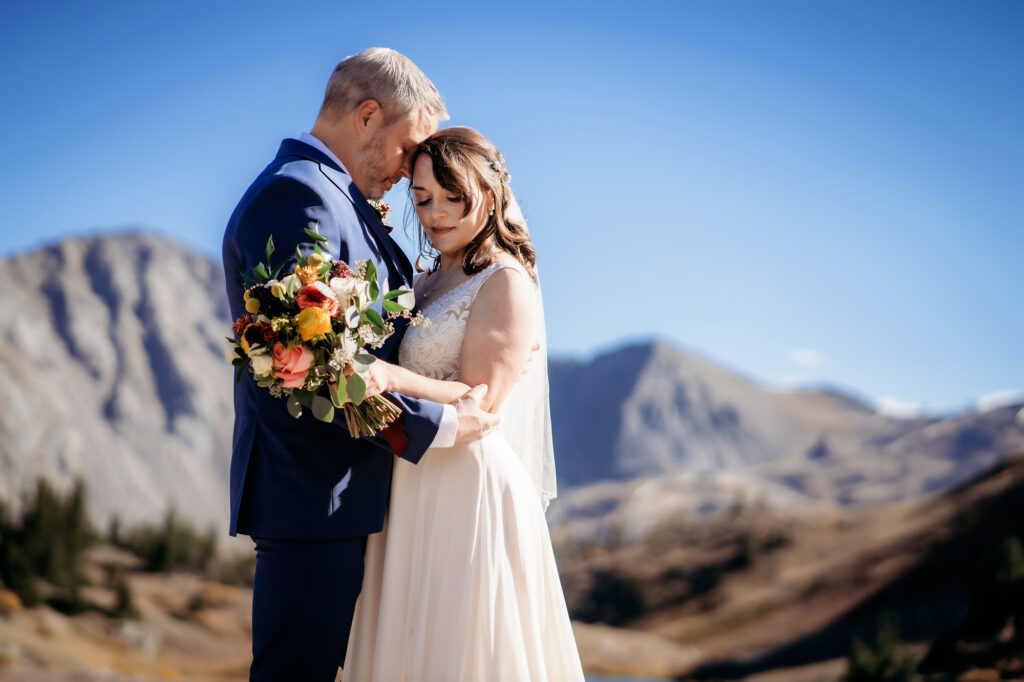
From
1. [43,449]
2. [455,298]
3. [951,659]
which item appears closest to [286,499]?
[455,298]

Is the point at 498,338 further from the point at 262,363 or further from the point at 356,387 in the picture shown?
the point at 262,363

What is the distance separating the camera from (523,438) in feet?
14.1

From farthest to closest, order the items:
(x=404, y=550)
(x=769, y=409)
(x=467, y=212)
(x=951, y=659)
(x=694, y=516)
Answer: (x=769, y=409) → (x=694, y=516) → (x=951, y=659) → (x=467, y=212) → (x=404, y=550)

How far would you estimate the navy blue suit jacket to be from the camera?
11.3ft

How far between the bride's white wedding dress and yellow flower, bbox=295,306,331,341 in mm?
893

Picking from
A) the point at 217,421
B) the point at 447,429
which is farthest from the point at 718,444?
the point at 447,429

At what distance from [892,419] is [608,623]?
95691 millimetres

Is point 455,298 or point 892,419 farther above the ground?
point 892,419

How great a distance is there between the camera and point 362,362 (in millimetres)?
3182

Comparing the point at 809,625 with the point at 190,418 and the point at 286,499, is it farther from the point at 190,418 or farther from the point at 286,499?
the point at 190,418

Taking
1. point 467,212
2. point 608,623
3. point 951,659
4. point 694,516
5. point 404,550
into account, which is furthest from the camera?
point 694,516

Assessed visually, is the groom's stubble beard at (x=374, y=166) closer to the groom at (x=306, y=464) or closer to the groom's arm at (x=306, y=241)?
the groom at (x=306, y=464)

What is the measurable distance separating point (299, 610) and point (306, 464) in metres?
0.56

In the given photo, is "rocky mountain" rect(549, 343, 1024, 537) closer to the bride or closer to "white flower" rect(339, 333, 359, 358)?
the bride
